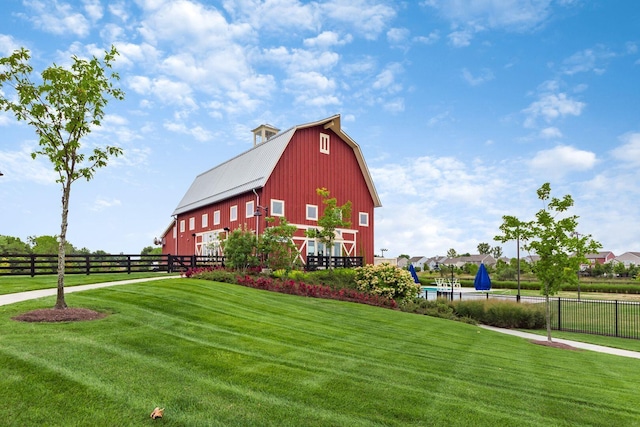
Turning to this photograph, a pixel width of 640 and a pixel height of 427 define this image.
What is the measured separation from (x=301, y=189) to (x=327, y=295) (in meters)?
10.7

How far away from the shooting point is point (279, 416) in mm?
4387

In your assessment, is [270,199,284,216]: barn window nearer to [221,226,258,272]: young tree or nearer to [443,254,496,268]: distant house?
[221,226,258,272]: young tree

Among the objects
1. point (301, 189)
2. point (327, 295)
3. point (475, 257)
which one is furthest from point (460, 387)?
point (475, 257)

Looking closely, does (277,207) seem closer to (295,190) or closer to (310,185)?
(295,190)

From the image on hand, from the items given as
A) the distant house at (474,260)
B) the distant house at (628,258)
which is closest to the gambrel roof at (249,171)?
the distant house at (474,260)

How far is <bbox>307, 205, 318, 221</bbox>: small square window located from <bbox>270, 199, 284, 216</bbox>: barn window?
7.16 ft

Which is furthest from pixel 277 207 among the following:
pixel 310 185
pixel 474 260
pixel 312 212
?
pixel 474 260

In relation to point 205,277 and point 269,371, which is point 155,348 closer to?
point 269,371

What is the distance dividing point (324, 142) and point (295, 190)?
14.4 feet

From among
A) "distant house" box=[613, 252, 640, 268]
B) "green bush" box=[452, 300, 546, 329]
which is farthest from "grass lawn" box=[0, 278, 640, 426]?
"distant house" box=[613, 252, 640, 268]

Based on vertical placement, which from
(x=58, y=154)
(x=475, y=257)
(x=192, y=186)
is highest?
(x=192, y=186)

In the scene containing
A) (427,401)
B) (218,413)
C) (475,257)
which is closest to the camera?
(218,413)

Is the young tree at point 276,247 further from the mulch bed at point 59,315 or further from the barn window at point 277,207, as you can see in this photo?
the mulch bed at point 59,315

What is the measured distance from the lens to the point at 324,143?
27.9 meters
